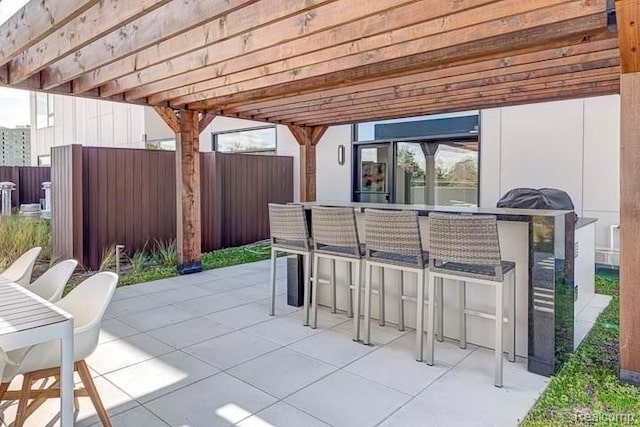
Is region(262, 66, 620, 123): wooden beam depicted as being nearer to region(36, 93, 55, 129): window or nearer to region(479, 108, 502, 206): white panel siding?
region(479, 108, 502, 206): white panel siding

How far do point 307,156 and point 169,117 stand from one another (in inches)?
113

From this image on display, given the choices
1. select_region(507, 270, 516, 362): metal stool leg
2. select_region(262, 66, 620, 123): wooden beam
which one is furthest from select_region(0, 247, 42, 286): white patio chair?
select_region(262, 66, 620, 123): wooden beam

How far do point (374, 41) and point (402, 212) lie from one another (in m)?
1.38

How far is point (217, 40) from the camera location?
11.1 feet

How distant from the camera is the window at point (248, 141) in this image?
1017 centimetres

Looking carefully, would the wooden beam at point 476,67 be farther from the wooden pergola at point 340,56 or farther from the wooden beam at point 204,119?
the wooden beam at point 204,119

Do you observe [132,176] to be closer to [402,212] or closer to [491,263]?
[402,212]

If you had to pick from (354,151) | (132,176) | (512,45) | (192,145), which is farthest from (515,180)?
(132,176)

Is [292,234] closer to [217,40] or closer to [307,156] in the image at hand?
[217,40]

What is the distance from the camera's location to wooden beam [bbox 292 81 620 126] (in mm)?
4758

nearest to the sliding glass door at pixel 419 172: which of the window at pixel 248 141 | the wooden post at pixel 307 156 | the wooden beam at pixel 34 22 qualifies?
the wooden post at pixel 307 156

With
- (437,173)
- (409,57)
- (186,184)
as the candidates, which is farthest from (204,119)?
(437,173)

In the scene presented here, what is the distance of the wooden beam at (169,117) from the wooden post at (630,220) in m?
5.00

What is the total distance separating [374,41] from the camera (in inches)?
132
